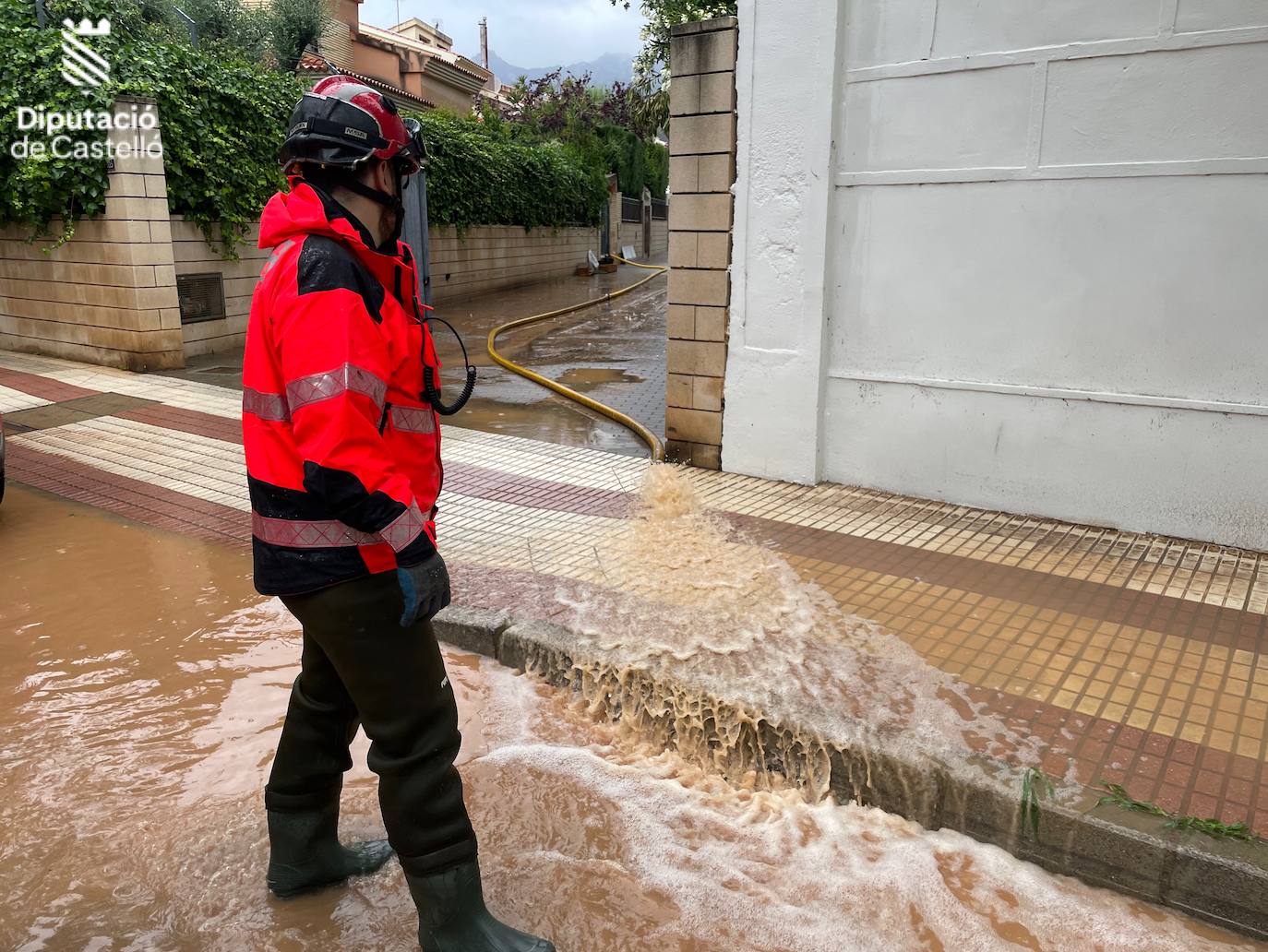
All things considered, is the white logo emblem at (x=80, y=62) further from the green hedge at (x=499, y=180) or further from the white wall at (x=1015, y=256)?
the white wall at (x=1015, y=256)

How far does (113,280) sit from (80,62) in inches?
87.1

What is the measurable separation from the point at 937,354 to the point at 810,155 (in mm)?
1512

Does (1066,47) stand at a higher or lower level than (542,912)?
higher

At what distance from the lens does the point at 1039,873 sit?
113 inches

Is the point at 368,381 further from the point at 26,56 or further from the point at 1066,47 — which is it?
the point at 26,56

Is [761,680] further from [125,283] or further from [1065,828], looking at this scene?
[125,283]

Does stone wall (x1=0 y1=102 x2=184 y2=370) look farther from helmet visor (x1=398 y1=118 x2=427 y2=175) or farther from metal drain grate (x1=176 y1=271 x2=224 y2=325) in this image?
helmet visor (x1=398 y1=118 x2=427 y2=175)

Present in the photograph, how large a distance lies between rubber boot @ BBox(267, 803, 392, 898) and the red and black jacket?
2.67 ft

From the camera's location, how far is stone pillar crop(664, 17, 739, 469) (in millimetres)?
6238

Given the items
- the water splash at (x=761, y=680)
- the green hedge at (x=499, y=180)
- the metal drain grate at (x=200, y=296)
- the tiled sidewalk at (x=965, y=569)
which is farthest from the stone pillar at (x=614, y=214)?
the water splash at (x=761, y=680)

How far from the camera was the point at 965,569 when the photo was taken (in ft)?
15.9

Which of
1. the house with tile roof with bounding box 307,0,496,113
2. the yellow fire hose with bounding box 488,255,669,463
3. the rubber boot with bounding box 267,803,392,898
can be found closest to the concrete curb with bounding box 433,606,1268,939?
the rubber boot with bounding box 267,803,392,898

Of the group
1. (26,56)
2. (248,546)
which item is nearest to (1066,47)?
(248,546)

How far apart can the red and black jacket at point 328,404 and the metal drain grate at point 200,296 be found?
31.3 feet
